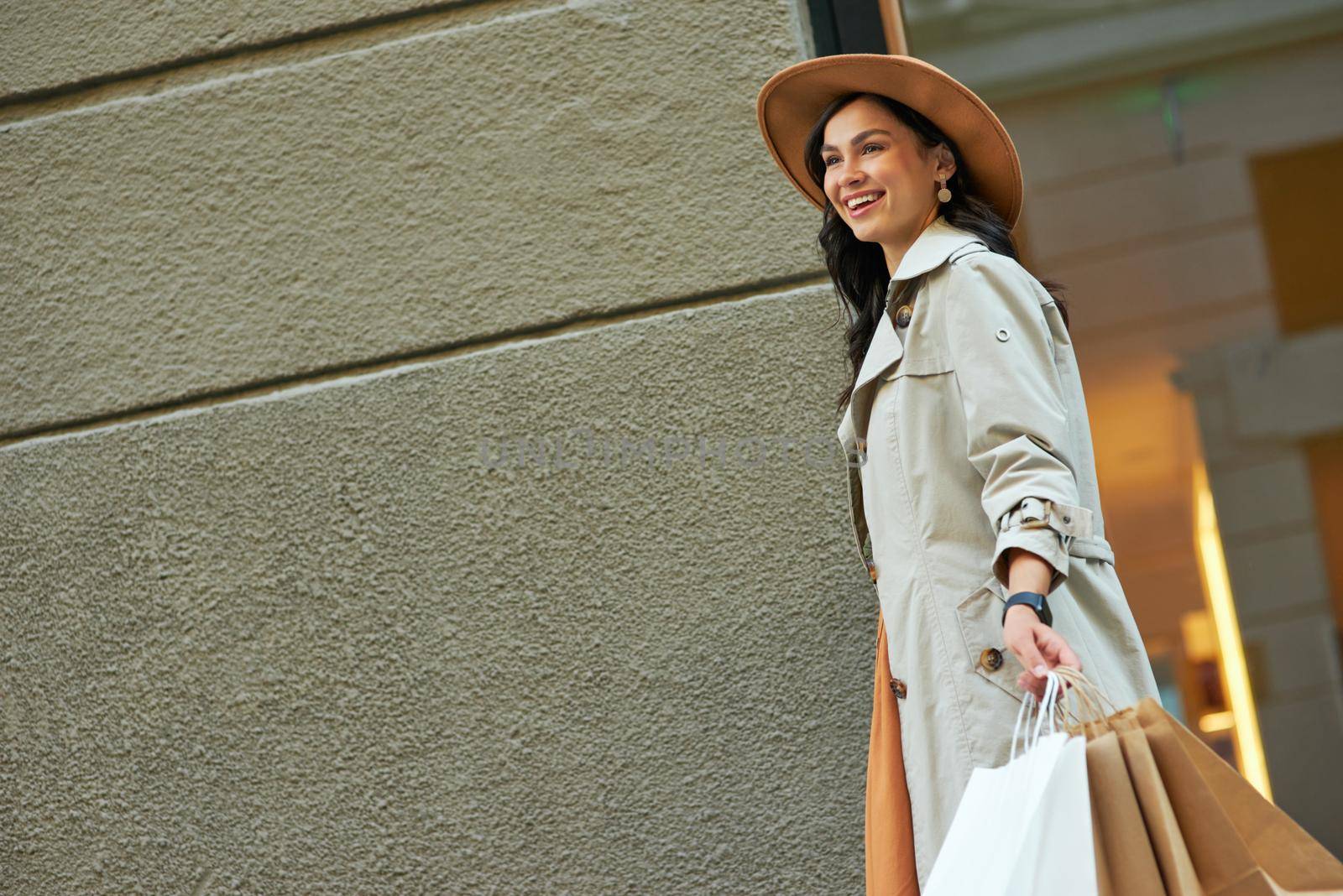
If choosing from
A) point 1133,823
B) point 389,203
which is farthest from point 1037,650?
point 389,203

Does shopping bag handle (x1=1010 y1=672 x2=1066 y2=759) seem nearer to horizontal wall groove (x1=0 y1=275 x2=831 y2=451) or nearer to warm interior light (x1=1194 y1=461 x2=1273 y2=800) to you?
horizontal wall groove (x1=0 y1=275 x2=831 y2=451)

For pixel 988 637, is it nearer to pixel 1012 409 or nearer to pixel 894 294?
pixel 1012 409

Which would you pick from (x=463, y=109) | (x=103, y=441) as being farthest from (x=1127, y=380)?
(x=103, y=441)

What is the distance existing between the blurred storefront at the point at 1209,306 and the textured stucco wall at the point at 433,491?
1204 mm

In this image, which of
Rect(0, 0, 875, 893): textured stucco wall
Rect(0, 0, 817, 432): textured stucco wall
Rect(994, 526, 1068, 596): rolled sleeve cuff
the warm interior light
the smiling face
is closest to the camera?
Rect(994, 526, 1068, 596): rolled sleeve cuff

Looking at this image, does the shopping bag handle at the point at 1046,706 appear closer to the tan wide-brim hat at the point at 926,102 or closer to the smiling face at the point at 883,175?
the smiling face at the point at 883,175

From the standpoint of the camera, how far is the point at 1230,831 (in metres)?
1.62

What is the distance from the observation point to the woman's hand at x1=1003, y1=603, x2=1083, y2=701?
180cm

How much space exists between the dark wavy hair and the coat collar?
3cm

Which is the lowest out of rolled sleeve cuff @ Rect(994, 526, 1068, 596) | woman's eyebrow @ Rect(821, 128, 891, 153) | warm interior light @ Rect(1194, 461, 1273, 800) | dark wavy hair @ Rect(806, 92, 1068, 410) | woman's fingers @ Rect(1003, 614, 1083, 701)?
warm interior light @ Rect(1194, 461, 1273, 800)

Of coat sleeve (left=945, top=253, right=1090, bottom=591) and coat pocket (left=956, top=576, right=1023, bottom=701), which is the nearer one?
coat sleeve (left=945, top=253, right=1090, bottom=591)

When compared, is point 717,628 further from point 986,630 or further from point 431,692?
point 986,630

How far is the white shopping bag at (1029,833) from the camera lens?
160 cm

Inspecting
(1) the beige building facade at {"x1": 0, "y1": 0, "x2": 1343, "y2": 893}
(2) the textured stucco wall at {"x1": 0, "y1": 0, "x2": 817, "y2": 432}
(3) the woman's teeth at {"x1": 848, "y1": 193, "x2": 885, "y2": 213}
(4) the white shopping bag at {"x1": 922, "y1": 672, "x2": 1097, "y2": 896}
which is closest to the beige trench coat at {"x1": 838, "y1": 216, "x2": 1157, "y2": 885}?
(3) the woman's teeth at {"x1": 848, "y1": 193, "x2": 885, "y2": 213}
